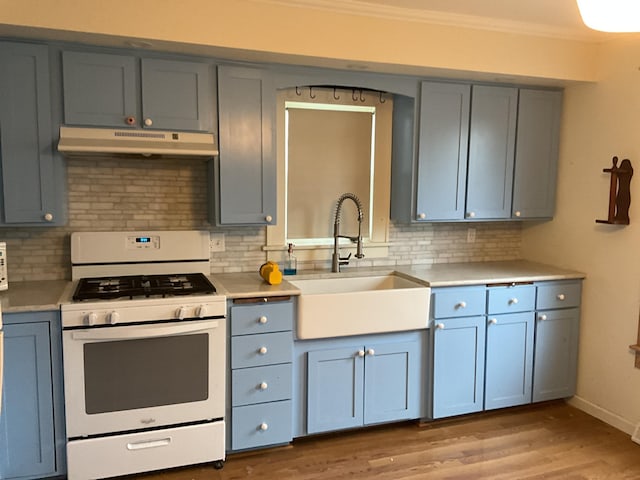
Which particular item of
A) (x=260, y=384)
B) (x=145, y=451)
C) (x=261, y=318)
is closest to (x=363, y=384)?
(x=260, y=384)

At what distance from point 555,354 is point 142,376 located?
2650 mm

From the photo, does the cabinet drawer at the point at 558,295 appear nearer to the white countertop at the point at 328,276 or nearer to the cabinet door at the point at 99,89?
the white countertop at the point at 328,276

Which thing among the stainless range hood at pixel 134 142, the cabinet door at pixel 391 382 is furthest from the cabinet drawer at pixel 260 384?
the stainless range hood at pixel 134 142

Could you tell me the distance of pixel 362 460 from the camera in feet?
9.65

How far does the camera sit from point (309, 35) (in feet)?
9.37

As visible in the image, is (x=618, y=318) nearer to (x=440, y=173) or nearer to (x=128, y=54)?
(x=440, y=173)

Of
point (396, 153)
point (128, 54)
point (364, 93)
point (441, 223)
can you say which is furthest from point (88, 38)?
point (441, 223)

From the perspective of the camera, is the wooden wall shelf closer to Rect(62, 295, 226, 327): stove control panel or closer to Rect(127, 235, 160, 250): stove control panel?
Rect(62, 295, 226, 327): stove control panel

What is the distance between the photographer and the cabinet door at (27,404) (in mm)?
2488

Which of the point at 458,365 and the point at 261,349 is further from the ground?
the point at 261,349

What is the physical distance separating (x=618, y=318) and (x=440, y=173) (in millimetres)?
1451

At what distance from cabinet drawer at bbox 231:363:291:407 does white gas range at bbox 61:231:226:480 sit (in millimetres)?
90

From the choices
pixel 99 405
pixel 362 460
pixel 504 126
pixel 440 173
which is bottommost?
pixel 362 460

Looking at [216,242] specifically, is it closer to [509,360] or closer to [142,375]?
[142,375]
